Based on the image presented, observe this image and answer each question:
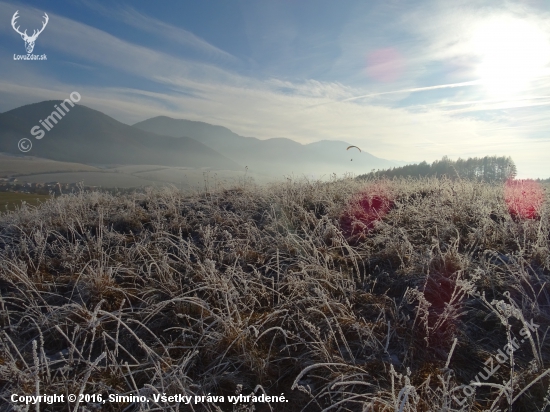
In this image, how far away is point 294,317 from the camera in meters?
3.08

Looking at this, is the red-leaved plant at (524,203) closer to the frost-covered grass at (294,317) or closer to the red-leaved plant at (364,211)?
the frost-covered grass at (294,317)

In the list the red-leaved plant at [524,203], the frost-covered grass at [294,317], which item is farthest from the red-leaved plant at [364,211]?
the red-leaved plant at [524,203]

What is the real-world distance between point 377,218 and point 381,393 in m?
3.61

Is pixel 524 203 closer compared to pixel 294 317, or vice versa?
pixel 294 317

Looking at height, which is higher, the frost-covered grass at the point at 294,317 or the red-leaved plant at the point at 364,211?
the red-leaved plant at the point at 364,211

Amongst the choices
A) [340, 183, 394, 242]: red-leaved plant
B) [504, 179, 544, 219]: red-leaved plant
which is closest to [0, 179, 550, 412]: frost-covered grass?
[340, 183, 394, 242]: red-leaved plant

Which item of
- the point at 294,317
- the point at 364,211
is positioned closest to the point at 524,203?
the point at 364,211

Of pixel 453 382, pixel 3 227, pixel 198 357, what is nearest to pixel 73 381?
pixel 198 357

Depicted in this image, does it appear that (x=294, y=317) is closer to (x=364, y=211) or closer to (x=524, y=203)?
(x=364, y=211)

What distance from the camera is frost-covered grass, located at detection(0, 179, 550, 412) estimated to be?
2.21 metres

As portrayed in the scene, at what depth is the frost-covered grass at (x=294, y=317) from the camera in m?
2.21

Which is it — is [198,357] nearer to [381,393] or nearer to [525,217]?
[381,393]

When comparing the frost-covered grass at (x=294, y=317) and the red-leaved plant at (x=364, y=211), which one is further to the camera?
the red-leaved plant at (x=364, y=211)

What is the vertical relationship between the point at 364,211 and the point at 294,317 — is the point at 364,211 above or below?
above
